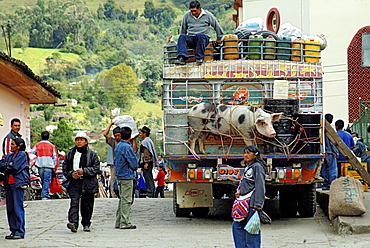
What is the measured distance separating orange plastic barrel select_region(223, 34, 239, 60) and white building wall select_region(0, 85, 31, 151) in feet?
28.7

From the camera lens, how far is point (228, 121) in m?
11.7

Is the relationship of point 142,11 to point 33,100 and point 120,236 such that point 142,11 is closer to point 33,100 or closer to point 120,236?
point 33,100

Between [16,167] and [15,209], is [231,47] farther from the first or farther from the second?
[15,209]

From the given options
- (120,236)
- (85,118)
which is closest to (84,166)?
(120,236)

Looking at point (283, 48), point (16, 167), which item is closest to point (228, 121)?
point (283, 48)

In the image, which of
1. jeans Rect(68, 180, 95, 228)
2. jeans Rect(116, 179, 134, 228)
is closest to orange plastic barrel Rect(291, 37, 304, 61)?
jeans Rect(116, 179, 134, 228)

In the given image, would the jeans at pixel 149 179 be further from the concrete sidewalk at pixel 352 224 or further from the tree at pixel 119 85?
the tree at pixel 119 85

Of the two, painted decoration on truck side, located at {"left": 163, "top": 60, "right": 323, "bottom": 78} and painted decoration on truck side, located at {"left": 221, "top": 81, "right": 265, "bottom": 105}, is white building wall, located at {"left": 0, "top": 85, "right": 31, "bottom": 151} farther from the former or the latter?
painted decoration on truck side, located at {"left": 221, "top": 81, "right": 265, "bottom": 105}

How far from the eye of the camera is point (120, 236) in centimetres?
1080

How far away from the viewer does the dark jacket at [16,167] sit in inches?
406

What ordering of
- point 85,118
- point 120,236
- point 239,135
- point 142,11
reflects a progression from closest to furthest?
point 120,236 < point 239,135 < point 85,118 < point 142,11

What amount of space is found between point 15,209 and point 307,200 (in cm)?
535

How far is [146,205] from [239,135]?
166 inches

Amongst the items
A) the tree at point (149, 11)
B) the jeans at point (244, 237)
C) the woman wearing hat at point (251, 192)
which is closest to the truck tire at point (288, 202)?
the woman wearing hat at point (251, 192)
